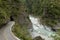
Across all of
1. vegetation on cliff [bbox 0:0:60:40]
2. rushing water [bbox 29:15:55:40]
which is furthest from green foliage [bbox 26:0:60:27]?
rushing water [bbox 29:15:55:40]

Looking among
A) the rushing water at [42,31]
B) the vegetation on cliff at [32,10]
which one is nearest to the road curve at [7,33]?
the vegetation on cliff at [32,10]

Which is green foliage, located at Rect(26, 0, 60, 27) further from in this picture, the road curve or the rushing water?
the road curve

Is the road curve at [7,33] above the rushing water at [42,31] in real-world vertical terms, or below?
below

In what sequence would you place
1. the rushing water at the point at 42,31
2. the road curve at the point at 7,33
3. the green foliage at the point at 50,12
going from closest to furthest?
the road curve at the point at 7,33 → the rushing water at the point at 42,31 → the green foliage at the point at 50,12

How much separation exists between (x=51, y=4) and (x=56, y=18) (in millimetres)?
1907

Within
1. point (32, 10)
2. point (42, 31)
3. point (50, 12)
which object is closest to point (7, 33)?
point (42, 31)

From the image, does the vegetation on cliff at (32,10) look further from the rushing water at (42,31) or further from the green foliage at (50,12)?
the rushing water at (42,31)

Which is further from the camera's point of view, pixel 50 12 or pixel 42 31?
pixel 50 12

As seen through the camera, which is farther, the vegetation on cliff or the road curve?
the vegetation on cliff

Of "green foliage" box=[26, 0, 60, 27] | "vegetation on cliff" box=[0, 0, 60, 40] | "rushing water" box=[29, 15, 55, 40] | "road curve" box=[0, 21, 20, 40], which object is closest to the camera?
"road curve" box=[0, 21, 20, 40]

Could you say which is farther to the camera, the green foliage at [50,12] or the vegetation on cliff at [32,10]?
the green foliage at [50,12]

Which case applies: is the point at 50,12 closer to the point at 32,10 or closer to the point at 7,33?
the point at 32,10

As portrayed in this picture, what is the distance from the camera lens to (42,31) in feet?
61.9

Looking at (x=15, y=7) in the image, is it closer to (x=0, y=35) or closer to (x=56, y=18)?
(x=0, y=35)
